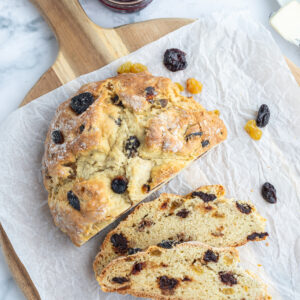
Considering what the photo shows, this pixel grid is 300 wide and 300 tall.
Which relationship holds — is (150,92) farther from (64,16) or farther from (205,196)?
(64,16)

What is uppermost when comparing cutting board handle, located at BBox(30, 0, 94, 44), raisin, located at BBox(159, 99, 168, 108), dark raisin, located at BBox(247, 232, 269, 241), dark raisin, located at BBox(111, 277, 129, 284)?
cutting board handle, located at BBox(30, 0, 94, 44)

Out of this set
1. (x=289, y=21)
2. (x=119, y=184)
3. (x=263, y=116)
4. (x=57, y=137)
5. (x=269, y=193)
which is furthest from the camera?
(x=289, y=21)


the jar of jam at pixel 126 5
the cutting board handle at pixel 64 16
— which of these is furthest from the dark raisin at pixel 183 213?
the jar of jam at pixel 126 5

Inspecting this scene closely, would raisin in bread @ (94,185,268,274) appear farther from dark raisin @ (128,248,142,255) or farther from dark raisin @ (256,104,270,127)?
dark raisin @ (256,104,270,127)

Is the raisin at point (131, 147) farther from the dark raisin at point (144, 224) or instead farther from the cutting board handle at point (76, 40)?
the cutting board handle at point (76, 40)

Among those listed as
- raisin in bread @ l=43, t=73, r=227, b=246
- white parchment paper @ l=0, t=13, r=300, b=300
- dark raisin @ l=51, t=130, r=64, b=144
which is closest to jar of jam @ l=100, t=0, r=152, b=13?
white parchment paper @ l=0, t=13, r=300, b=300

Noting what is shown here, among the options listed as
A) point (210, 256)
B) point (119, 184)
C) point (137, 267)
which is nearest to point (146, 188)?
point (119, 184)

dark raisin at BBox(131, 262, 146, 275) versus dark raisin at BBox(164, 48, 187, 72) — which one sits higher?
dark raisin at BBox(164, 48, 187, 72)

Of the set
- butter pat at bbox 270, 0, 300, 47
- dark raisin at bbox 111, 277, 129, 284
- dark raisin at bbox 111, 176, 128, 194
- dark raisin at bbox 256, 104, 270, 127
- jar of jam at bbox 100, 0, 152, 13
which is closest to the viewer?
dark raisin at bbox 111, 176, 128, 194
